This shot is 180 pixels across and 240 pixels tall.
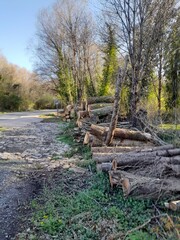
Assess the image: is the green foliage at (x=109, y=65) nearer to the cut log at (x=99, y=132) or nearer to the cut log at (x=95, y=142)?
the cut log at (x=99, y=132)

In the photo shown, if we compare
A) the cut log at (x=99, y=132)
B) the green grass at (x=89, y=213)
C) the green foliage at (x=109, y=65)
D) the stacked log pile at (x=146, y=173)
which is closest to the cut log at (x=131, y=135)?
the cut log at (x=99, y=132)

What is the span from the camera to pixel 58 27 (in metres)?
18.0

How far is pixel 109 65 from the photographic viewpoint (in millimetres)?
15414

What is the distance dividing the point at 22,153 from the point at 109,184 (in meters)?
3.33

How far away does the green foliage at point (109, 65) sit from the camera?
46.7 ft

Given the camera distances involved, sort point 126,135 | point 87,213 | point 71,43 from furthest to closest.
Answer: point 71,43 → point 126,135 → point 87,213

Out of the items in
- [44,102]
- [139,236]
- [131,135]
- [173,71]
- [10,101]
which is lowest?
[139,236]

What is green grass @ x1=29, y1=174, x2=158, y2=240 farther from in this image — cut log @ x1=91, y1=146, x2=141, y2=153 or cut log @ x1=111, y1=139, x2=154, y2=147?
cut log @ x1=111, y1=139, x2=154, y2=147

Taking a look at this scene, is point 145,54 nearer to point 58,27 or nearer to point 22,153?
point 22,153

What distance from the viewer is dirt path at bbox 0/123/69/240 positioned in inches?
120

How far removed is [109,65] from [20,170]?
11.9 metres

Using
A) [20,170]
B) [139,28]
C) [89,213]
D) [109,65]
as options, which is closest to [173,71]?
[109,65]

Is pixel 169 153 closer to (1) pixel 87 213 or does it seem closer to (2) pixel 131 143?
(2) pixel 131 143

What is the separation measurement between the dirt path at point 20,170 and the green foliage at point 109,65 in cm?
797
